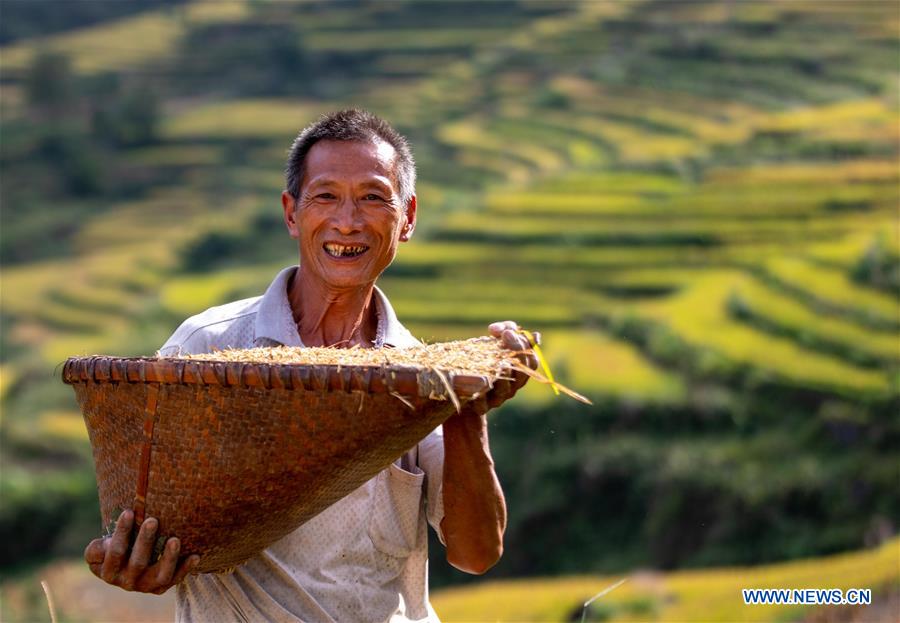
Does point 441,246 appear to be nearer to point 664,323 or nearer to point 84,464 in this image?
point 664,323

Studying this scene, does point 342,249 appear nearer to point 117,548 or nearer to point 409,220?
point 409,220

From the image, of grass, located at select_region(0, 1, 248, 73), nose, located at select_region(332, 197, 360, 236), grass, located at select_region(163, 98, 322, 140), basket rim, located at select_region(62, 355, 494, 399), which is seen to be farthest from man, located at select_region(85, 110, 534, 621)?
grass, located at select_region(0, 1, 248, 73)

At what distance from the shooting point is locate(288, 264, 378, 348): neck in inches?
100

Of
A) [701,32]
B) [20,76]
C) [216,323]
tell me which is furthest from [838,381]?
[20,76]

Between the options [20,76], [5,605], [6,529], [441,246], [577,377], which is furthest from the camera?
[20,76]

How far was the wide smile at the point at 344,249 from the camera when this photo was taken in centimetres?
249

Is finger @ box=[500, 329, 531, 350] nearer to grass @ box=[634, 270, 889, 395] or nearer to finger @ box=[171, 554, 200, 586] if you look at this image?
finger @ box=[171, 554, 200, 586]

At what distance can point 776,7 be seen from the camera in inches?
1252

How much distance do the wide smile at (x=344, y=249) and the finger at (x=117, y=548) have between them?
0.63 metres

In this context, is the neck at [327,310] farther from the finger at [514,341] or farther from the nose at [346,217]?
the finger at [514,341]

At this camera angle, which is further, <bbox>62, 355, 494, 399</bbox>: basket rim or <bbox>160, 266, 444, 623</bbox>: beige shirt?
<bbox>160, 266, 444, 623</bbox>: beige shirt

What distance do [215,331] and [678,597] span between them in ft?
29.6

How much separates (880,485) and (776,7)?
62.7 ft

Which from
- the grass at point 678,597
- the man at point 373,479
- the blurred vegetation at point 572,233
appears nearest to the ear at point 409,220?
the man at point 373,479
